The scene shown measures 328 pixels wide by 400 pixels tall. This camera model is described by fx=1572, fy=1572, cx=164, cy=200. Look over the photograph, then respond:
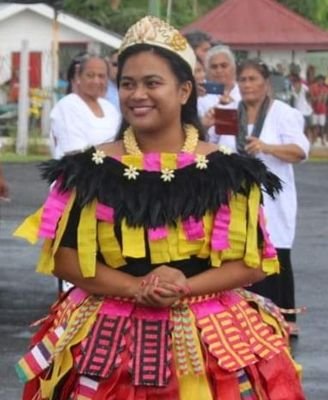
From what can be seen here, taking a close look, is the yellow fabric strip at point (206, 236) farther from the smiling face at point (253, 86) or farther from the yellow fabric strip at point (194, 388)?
the smiling face at point (253, 86)

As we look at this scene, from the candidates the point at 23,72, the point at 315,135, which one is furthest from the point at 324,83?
the point at 23,72

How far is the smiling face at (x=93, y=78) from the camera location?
10.5 metres

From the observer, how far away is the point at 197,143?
16.7ft

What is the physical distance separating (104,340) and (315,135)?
30279mm

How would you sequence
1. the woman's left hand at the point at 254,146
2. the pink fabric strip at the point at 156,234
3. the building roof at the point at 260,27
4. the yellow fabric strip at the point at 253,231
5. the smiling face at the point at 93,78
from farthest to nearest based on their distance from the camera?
the building roof at the point at 260,27, the smiling face at the point at 93,78, the woman's left hand at the point at 254,146, the yellow fabric strip at the point at 253,231, the pink fabric strip at the point at 156,234

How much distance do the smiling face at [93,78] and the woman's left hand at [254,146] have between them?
1498 mm

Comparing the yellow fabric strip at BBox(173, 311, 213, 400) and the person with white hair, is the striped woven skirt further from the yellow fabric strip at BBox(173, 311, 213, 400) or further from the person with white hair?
the person with white hair

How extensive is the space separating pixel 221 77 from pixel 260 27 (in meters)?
32.3

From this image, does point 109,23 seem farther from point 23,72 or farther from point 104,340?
point 104,340

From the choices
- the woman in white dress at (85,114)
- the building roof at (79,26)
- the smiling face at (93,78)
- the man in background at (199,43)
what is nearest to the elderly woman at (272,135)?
the woman in white dress at (85,114)

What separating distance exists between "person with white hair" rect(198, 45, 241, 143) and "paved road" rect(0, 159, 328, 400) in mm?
1600

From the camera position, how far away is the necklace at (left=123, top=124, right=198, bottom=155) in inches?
198

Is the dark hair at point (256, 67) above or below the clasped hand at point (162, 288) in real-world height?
above

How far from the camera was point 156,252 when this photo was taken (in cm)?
490
